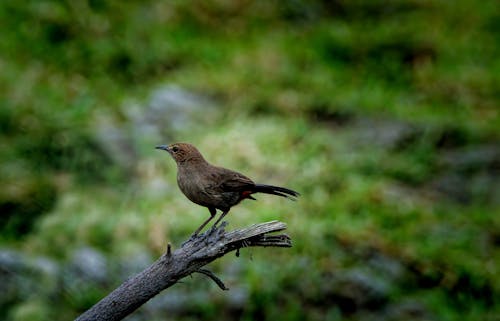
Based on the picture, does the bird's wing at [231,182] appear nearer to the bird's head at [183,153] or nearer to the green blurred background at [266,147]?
the bird's head at [183,153]

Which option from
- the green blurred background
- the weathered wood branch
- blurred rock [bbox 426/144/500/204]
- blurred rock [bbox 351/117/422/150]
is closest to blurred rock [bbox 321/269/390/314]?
the green blurred background

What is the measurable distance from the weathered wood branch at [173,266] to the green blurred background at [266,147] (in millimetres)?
3037

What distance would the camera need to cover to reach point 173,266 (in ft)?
13.0

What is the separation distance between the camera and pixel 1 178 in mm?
8820

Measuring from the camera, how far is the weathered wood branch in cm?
386

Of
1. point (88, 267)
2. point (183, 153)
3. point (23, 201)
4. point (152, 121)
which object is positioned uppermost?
point (152, 121)

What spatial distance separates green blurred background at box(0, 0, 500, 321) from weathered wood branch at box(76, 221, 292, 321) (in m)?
3.04

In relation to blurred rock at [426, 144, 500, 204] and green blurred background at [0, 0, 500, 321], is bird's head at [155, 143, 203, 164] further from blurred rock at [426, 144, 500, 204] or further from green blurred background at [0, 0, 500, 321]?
blurred rock at [426, 144, 500, 204]

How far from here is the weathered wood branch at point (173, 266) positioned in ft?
12.7

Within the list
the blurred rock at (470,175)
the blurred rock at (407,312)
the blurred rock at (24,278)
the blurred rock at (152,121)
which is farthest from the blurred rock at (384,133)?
the blurred rock at (24,278)

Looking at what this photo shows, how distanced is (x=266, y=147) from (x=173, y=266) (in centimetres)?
537

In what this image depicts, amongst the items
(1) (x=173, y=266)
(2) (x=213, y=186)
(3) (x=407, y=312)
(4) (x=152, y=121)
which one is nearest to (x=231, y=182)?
(2) (x=213, y=186)

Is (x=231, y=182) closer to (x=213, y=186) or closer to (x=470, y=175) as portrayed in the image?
(x=213, y=186)

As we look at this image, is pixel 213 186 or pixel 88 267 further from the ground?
pixel 88 267
